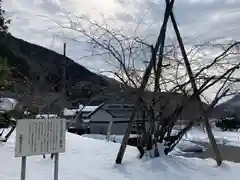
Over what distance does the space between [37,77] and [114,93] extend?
3760 millimetres

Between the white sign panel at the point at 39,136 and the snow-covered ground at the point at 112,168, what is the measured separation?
1416 mm

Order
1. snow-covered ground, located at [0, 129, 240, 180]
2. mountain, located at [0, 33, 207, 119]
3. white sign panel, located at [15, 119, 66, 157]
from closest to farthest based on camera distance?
1. white sign panel, located at [15, 119, 66, 157]
2. snow-covered ground, located at [0, 129, 240, 180]
3. mountain, located at [0, 33, 207, 119]

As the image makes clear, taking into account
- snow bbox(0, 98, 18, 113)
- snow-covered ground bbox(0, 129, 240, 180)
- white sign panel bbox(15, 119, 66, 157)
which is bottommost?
snow-covered ground bbox(0, 129, 240, 180)

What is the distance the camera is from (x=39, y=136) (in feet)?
11.8

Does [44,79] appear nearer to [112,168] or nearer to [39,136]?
[112,168]

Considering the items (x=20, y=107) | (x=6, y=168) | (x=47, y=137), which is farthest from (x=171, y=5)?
(x=20, y=107)

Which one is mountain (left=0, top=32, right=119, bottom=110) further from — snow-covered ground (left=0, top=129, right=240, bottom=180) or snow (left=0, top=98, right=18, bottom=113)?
snow-covered ground (left=0, top=129, right=240, bottom=180)

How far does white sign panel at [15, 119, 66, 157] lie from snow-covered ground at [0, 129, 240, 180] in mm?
1416

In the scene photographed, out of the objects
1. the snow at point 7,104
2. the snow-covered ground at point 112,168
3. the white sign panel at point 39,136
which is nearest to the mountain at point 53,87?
the snow at point 7,104

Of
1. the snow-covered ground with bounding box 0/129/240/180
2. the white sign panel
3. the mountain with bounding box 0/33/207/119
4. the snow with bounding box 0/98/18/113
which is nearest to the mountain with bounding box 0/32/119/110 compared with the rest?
the mountain with bounding box 0/33/207/119

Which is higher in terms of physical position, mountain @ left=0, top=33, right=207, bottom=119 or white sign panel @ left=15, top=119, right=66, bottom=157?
mountain @ left=0, top=33, right=207, bottom=119

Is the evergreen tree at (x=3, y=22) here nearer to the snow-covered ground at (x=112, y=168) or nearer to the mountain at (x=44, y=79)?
the mountain at (x=44, y=79)

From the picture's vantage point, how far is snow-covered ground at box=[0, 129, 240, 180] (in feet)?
16.9

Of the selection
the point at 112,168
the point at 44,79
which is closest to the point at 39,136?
the point at 112,168
